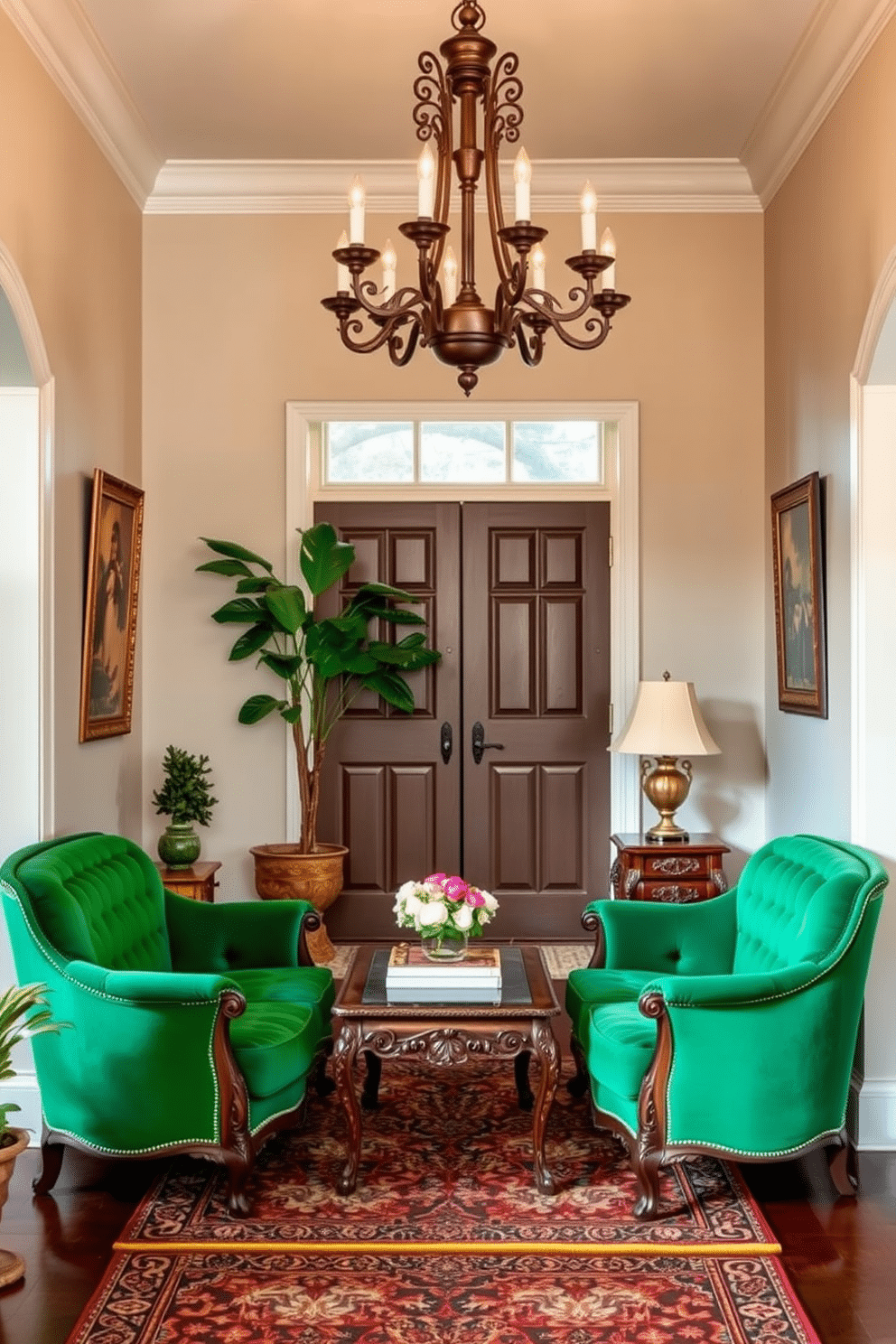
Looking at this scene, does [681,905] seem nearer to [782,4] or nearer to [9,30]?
[782,4]

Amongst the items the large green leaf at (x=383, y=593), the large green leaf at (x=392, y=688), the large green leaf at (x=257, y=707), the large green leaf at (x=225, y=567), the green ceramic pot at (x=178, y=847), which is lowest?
the green ceramic pot at (x=178, y=847)

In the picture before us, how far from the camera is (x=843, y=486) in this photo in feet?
15.3

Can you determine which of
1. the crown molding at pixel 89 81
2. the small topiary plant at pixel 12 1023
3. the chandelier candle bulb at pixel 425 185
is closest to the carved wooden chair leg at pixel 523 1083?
the small topiary plant at pixel 12 1023

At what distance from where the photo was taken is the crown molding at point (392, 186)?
6.17 metres

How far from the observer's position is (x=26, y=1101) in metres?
A: 4.34

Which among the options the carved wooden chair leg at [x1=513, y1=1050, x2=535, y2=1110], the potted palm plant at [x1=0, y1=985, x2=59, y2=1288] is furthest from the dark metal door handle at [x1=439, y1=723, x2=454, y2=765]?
the potted palm plant at [x1=0, y1=985, x2=59, y2=1288]

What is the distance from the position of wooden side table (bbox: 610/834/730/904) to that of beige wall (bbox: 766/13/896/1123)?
385mm

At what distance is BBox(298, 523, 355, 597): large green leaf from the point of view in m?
6.10

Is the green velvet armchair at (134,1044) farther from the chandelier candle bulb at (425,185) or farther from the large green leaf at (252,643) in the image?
the large green leaf at (252,643)

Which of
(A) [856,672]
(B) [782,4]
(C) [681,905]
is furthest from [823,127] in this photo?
(C) [681,905]

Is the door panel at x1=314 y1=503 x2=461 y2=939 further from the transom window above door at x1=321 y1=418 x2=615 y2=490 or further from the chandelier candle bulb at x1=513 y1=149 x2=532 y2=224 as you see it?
the chandelier candle bulb at x1=513 y1=149 x2=532 y2=224

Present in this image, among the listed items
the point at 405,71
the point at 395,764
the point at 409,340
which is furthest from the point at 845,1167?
the point at 405,71

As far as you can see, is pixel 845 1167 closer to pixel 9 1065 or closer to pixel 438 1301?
pixel 438 1301

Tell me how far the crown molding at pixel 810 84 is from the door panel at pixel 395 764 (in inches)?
88.4
